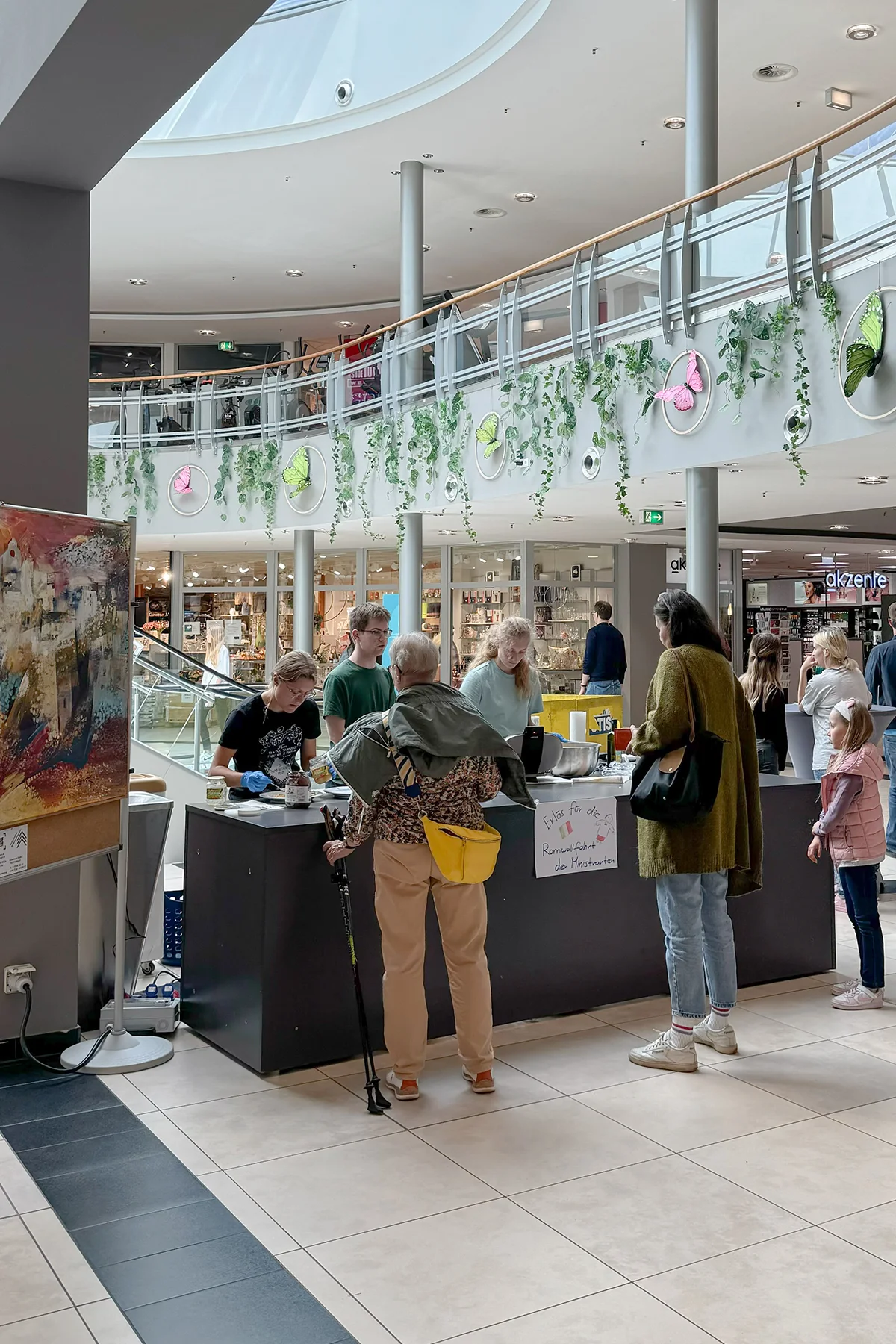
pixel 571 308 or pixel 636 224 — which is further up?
pixel 636 224

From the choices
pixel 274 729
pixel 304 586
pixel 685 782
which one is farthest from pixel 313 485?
pixel 685 782

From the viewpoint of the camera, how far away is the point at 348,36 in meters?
12.8

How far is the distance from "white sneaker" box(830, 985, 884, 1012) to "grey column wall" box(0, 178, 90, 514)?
3.83 metres

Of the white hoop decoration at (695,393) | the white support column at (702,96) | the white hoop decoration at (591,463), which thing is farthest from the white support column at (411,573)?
the white hoop decoration at (695,393)

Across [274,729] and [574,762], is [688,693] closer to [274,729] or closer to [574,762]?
[574,762]

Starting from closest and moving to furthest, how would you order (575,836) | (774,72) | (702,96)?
(575,836) < (702,96) < (774,72)

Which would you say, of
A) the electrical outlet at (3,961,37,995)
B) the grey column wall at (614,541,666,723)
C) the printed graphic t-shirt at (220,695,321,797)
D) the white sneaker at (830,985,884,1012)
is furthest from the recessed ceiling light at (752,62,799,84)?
the electrical outlet at (3,961,37,995)

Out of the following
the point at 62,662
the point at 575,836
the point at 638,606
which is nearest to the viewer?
the point at 62,662

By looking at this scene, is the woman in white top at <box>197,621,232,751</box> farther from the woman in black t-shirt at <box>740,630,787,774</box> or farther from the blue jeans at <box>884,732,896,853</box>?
the blue jeans at <box>884,732,896,853</box>

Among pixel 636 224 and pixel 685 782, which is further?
pixel 636 224

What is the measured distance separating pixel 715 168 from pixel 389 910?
25.5ft

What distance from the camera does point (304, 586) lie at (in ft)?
57.4

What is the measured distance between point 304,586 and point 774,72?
9.09 metres

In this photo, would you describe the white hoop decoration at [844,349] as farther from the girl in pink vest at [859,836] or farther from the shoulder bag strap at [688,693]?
the shoulder bag strap at [688,693]
